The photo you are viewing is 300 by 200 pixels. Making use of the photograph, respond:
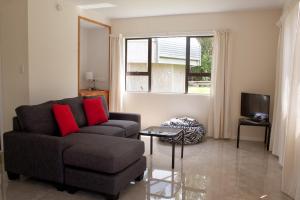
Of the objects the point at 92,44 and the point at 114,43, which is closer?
the point at 114,43

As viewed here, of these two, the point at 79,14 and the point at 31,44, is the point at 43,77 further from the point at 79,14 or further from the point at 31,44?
the point at 79,14

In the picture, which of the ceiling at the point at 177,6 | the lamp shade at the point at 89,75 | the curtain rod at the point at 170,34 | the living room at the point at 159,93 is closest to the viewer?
the living room at the point at 159,93

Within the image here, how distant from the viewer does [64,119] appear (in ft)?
11.7

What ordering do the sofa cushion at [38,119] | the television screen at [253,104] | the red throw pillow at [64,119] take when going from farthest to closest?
1. the television screen at [253,104]
2. the red throw pillow at [64,119]
3. the sofa cushion at [38,119]

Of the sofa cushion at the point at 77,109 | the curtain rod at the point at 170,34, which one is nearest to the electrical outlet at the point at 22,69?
the sofa cushion at the point at 77,109

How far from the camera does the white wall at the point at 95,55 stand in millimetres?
6477

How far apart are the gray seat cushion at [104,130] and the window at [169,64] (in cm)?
232

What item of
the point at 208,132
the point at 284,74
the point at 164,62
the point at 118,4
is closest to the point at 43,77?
the point at 118,4

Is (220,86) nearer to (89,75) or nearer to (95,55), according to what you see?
(89,75)

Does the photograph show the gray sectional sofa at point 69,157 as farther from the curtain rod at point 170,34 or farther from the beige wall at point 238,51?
the curtain rod at point 170,34

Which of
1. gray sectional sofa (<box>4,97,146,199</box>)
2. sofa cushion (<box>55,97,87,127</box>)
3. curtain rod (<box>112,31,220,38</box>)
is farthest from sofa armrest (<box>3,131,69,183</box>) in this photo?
curtain rod (<box>112,31,220,38</box>)

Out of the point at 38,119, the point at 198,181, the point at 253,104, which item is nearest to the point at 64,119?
the point at 38,119

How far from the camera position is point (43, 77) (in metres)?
4.28

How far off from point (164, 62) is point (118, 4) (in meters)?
1.77
